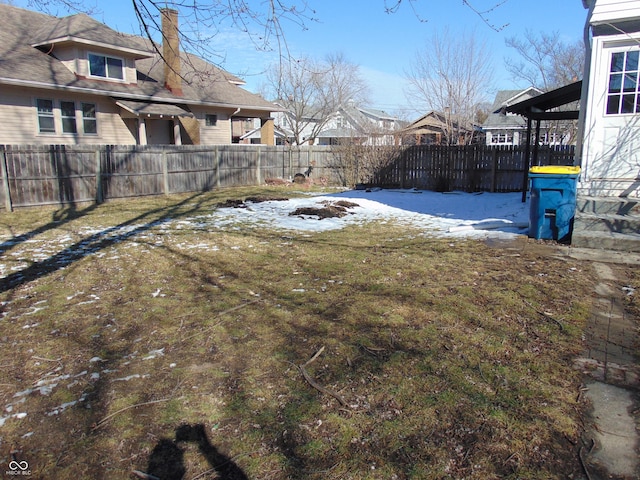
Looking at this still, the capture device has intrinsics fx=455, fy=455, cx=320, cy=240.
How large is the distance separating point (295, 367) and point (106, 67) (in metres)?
19.1

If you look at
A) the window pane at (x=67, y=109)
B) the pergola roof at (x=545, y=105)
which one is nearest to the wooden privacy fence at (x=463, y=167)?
the pergola roof at (x=545, y=105)

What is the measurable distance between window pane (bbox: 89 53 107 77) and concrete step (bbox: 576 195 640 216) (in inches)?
711

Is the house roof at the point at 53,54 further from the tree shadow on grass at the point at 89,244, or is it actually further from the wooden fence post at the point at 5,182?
the tree shadow on grass at the point at 89,244

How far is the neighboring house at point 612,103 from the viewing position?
7.45m

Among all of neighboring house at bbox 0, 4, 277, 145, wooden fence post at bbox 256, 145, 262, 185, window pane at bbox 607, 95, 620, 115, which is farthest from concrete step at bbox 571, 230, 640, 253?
wooden fence post at bbox 256, 145, 262, 185

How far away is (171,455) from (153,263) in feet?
14.5

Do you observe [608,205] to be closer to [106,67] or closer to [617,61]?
[617,61]

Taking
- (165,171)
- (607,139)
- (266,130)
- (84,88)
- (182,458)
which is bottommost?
(182,458)

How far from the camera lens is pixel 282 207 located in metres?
12.3

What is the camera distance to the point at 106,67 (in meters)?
18.5

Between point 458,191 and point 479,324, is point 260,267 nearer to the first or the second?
point 479,324

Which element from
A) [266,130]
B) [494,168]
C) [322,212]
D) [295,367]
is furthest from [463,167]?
[295,367]

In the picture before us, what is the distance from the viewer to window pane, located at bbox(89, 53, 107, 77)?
59.2ft

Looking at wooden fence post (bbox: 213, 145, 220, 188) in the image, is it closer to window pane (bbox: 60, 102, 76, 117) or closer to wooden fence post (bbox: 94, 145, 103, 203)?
Answer: wooden fence post (bbox: 94, 145, 103, 203)
